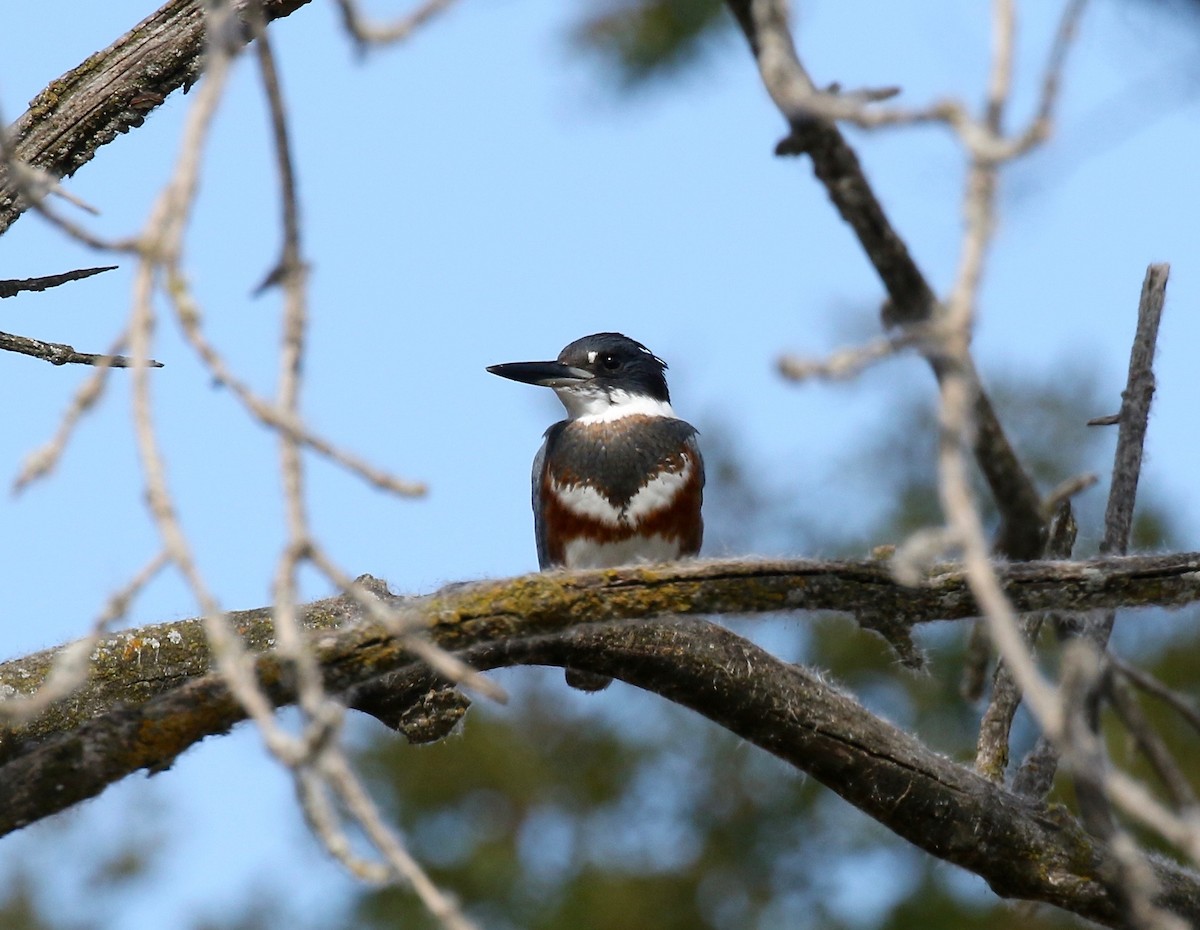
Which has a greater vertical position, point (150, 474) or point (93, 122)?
point (93, 122)

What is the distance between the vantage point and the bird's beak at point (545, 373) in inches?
194

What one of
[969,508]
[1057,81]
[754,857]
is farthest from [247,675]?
[754,857]

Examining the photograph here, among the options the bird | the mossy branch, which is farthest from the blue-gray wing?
the mossy branch

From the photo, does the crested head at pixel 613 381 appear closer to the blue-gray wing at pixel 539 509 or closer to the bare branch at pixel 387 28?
the blue-gray wing at pixel 539 509

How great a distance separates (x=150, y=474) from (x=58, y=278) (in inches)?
77.3

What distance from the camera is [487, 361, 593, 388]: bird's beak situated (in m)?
4.93

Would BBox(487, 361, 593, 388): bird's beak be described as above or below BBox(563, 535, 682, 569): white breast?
above

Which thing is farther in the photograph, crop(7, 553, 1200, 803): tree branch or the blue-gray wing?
the blue-gray wing

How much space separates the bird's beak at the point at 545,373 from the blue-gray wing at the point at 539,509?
0.18 m

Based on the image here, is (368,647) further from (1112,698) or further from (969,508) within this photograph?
(1112,698)

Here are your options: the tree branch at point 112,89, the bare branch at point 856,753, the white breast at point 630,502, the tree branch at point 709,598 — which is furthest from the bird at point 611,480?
the tree branch at point 112,89

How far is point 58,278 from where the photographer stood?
3.03 meters

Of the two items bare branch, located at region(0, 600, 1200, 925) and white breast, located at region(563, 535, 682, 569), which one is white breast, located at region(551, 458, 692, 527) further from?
bare branch, located at region(0, 600, 1200, 925)

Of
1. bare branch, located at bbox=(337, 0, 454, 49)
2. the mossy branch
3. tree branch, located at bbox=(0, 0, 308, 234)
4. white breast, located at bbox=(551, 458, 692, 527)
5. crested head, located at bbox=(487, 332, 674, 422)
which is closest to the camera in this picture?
bare branch, located at bbox=(337, 0, 454, 49)
